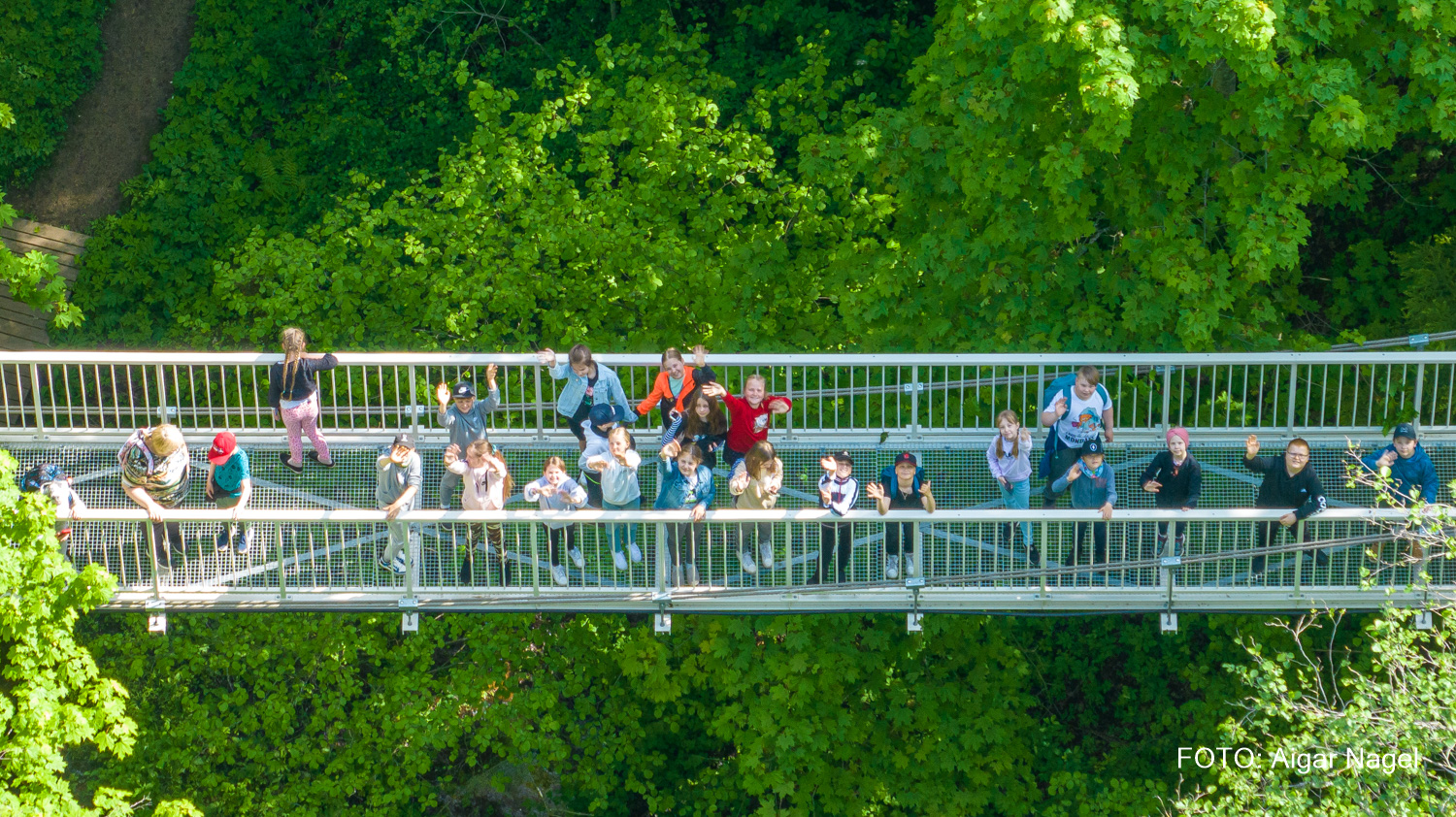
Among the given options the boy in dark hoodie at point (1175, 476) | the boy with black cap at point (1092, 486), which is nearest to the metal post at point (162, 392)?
the boy with black cap at point (1092, 486)

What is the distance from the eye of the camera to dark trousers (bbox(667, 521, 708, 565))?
12352mm

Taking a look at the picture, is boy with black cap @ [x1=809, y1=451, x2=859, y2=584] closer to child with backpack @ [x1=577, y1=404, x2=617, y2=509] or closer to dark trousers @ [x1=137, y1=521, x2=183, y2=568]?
child with backpack @ [x1=577, y1=404, x2=617, y2=509]

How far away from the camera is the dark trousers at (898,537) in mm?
12430

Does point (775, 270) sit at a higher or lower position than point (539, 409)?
higher

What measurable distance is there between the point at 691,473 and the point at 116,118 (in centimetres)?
1379

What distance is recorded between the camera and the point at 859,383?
16.1 meters

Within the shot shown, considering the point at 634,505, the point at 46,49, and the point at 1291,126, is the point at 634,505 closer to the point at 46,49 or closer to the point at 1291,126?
the point at 1291,126

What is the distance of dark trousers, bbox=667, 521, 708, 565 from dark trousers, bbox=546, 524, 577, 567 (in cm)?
76

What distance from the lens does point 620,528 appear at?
42.3 ft

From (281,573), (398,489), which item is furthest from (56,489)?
(398,489)

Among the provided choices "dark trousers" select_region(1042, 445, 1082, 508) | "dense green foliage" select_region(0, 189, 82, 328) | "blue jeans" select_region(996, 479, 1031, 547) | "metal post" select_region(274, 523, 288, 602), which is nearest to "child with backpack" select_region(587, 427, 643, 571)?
"metal post" select_region(274, 523, 288, 602)

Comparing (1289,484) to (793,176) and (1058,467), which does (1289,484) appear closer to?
(1058,467)

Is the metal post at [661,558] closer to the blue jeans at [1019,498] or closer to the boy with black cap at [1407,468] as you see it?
the blue jeans at [1019,498]

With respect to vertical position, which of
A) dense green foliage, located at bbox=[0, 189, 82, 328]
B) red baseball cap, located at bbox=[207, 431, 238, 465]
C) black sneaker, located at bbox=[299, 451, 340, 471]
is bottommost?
black sneaker, located at bbox=[299, 451, 340, 471]
